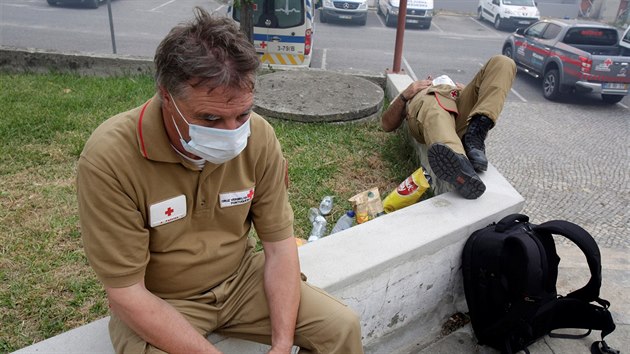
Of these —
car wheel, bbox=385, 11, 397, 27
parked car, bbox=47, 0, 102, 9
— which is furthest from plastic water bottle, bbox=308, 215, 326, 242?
parked car, bbox=47, 0, 102, 9

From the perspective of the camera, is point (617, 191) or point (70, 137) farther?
point (617, 191)

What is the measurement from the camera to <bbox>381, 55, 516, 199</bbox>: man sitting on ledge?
2.94 m

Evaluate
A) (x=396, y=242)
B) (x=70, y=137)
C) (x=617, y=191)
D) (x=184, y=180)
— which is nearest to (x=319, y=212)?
(x=396, y=242)

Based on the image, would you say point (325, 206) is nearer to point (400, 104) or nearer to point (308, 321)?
point (400, 104)

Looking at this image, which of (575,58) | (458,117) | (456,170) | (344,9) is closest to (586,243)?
(456,170)

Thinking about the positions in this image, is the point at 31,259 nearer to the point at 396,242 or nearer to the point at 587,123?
the point at 396,242

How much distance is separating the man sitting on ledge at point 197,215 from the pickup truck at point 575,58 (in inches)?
349

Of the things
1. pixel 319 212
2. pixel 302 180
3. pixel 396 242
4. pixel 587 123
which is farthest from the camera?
pixel 587 123

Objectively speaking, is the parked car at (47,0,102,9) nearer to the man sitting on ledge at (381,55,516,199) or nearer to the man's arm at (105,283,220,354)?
the man sitting on ledge at (381,55,516,199)

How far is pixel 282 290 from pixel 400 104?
268 cm

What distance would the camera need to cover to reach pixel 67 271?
2.72 metres

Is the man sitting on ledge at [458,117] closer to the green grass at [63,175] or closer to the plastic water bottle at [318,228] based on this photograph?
the green grass at [63,175]

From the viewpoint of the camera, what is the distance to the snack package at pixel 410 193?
3.26 metres

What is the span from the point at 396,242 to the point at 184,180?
1169 millimetres
